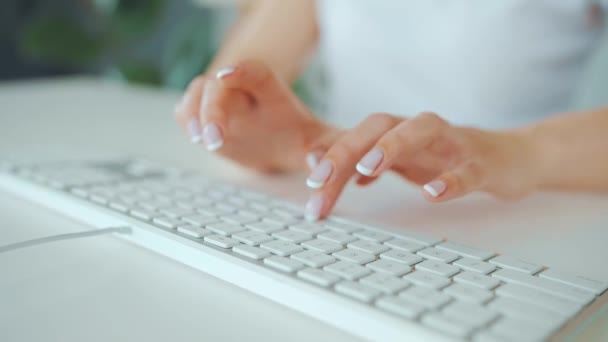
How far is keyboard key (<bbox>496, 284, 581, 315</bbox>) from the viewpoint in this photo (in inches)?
11.4

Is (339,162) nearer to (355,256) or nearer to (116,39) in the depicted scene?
(355,256)

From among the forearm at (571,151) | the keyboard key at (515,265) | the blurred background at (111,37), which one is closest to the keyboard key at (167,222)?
→ the keyboard key at (515,265)

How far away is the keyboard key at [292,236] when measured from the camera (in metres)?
0.38

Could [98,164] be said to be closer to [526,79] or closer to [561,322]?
[561,322]

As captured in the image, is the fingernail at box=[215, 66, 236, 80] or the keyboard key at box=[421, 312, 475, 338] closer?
the keyboard key at box=[421, 312, 475, 338]

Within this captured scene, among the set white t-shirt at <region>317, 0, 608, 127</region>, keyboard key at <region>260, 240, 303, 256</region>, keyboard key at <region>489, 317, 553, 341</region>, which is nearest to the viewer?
keyboard key at <region>489, 317, 553, 341</region>

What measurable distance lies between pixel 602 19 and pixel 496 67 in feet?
0.50

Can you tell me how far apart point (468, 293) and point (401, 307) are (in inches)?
1.6

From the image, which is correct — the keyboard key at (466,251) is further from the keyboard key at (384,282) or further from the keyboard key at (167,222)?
the keyboard key at (167,222)

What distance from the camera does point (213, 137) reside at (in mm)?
518

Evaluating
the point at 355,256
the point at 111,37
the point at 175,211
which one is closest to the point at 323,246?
the point at 355,256

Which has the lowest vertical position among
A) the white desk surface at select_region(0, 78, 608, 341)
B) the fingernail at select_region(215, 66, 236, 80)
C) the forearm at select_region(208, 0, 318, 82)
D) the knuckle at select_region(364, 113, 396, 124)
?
the white desk surface at select_region(0, 78, 608, 341)

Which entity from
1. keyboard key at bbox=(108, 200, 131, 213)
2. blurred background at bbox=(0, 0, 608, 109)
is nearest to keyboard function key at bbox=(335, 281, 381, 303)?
keyboard key at bbox=(108, 200, 131, 213)

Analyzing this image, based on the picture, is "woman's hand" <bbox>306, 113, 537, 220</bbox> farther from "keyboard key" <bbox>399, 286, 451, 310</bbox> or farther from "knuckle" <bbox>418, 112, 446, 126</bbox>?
"keyboard key" <bbox>399, 286, 451, 310</bbox>
